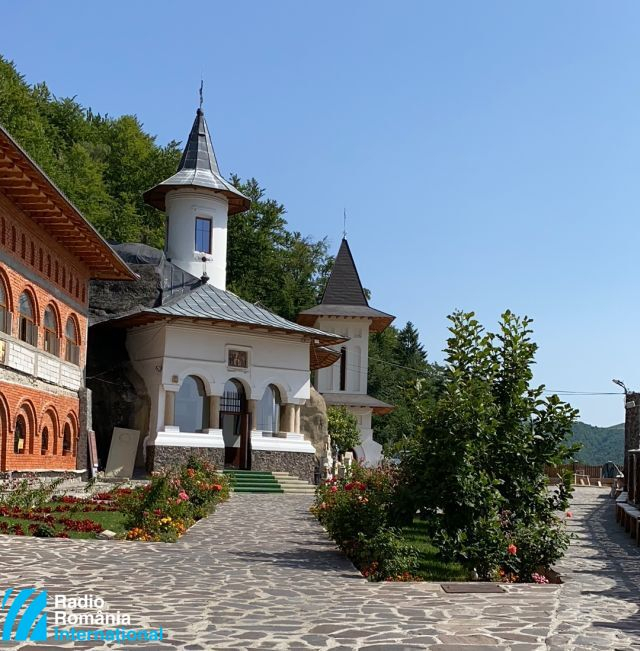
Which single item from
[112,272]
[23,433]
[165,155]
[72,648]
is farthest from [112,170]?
[72,648]

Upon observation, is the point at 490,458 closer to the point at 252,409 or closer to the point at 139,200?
the point at 252,409

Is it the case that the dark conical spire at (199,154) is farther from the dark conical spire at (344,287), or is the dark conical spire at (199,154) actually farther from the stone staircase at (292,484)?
the stone staircase at (292,484)

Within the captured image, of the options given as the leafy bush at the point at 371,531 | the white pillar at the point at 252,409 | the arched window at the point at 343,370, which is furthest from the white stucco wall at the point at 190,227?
the leafy bush at the point at 371,531

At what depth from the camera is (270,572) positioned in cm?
1079

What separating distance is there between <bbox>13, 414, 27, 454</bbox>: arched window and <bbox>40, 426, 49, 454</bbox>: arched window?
137 centimetres

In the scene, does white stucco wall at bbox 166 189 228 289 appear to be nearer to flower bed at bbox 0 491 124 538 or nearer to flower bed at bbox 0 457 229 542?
flower bed at bbox 0 491 124 538

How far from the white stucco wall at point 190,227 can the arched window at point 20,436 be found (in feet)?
44.4

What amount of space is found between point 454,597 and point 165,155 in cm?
4678

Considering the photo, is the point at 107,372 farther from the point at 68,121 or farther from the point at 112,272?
the point at 68,121

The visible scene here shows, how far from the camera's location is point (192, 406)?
2956cm

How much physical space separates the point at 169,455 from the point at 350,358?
19.6 meters

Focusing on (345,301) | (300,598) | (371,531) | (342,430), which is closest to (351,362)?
(345,301)

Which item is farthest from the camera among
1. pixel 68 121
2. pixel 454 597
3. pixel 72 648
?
pixel 68 121

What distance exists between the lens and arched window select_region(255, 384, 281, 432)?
3055 centimetres
